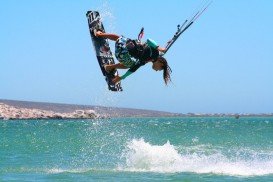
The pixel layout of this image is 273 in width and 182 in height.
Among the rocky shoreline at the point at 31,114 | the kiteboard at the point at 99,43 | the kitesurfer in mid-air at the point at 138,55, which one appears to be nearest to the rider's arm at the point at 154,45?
the kitesurfer in mid-air at the point at 138,55

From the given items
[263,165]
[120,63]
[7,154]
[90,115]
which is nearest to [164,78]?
[120,63]

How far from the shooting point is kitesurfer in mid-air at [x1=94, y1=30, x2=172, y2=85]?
11.6m

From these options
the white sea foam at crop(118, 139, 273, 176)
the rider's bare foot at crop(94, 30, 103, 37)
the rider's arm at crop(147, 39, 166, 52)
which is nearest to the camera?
the rider's arm at crop(147, 39, 166, 52)

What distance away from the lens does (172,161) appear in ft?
72.9

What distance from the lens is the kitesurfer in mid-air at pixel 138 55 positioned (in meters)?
11.6

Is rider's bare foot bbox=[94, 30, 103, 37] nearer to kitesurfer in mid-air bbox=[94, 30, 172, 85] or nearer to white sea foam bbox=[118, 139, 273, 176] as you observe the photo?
kitesurfer in mid-air bbox=[94, 30, 172, 85]

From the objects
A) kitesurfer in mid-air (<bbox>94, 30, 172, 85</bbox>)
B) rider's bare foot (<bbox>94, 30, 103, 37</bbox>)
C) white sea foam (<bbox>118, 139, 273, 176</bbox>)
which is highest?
rider's bare foot (<bbox>94, 30, 103, 37</bbox>)

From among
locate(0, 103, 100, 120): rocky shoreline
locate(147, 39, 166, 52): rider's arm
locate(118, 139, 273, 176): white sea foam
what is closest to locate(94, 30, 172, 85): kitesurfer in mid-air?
locate(147, 39, 166, 52): rider's arm

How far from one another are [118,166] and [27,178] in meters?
4.50

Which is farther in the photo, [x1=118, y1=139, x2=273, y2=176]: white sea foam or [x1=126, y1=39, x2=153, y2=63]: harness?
[x1=118, y1=139, x2=273, y2=176]: white sea foam

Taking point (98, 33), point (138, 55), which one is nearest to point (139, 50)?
point (138, 55)

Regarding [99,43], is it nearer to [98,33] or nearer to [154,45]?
[98,33]

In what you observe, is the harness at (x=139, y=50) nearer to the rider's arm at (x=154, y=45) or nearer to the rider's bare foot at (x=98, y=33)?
the rider's arm at (x=154, y=45)

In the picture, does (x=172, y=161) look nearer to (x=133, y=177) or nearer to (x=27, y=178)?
(x=133, y=177)
